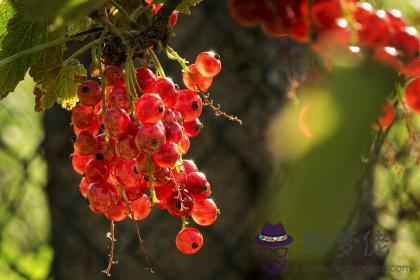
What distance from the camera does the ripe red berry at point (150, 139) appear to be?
1.34 ft

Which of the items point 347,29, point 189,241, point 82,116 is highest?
point 347,29

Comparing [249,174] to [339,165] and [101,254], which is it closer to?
[101,254]

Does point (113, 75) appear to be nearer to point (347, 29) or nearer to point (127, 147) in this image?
point (127, 147)

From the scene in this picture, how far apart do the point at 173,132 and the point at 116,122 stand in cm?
4

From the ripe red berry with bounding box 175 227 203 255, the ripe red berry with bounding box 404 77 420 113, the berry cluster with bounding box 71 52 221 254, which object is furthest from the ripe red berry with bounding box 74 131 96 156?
the ripe red berry with bounding box 404 77 420 113

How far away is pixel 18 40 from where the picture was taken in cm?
46

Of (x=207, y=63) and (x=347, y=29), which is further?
(x=207, y=63)

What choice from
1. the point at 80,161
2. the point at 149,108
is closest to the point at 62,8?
the point at 149,108

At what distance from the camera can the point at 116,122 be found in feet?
1.36

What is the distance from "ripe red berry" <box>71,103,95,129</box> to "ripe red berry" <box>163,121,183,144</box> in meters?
0.06

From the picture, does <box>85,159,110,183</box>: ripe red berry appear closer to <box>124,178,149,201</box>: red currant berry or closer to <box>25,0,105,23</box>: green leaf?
<box>124,178,149,201</box>: red currant berry

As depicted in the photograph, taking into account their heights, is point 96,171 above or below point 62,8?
below

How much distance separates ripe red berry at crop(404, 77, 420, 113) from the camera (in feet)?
1.01

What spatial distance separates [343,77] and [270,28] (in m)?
0.13
